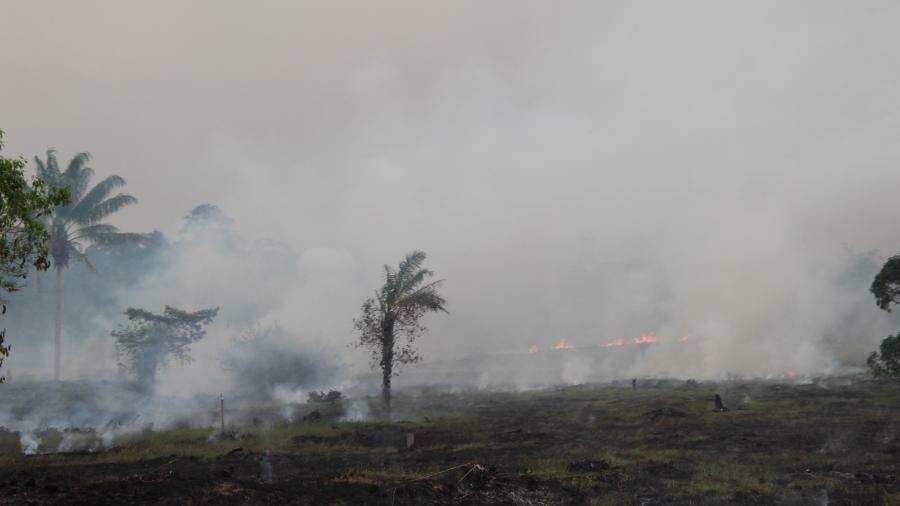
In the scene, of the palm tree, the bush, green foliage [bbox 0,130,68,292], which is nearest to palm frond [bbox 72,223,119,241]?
the palm tree

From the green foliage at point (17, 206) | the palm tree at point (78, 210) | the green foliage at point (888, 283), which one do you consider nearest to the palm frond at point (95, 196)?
the palm tree at point (78, 210)

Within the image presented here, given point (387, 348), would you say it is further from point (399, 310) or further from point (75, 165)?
point (75, 165)

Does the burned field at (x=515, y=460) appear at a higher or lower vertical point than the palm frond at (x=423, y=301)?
lower

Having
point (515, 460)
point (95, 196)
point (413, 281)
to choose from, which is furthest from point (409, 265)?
point (95, 196)

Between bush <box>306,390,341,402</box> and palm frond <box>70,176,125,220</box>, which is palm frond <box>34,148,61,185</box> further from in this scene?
bush <box>306,390,341,402</box>

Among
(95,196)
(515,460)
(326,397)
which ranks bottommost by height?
(515,460)

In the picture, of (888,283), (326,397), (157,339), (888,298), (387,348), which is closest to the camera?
(888,298)

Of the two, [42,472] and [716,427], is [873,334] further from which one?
[42,472]

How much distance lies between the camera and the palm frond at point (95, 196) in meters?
47.3

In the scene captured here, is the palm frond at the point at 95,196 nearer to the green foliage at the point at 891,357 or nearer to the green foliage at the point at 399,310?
the green foliage at the point at 399,310

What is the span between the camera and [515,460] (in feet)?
69.4

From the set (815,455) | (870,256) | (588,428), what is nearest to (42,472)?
(588,428)

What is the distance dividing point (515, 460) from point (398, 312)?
15770 mm

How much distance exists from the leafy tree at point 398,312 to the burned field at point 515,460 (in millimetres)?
4209
